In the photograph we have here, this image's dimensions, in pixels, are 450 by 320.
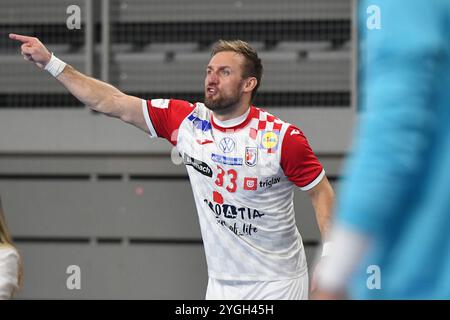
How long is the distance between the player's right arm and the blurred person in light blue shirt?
3.54 metres

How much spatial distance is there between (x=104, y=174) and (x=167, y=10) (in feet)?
4.72

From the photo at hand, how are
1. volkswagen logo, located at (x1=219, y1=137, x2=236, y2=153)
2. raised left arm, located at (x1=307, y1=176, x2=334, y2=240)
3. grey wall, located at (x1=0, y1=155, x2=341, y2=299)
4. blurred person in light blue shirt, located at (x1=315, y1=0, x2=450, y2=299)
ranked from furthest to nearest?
1. grey wall, located at (x1=0, y1=155, x2=341, y2=299)
2. volkswagen logo, located at (x1=219, y1=137, x2=236, y2=153)
3. raised left arm, located at (x1=307, y1=176, x2=334, y2=240)
4. blurred person in light blue shirt, located at (x1=315, y1=0, x2=450, y2=299)

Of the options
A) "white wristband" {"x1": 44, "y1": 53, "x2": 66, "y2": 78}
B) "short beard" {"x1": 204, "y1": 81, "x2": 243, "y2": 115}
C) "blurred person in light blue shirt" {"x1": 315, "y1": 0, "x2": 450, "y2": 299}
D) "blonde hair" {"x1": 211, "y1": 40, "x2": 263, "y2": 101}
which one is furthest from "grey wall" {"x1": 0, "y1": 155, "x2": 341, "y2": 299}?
"blurred person in light blue shirt" {"x1": 315, "y1": 0, "x2": 450, "y2": 299}

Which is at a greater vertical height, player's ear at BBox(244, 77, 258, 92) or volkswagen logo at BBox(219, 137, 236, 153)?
player's ear at BBox(244, 77, 258, 92)

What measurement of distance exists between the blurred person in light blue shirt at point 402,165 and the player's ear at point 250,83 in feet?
11.7

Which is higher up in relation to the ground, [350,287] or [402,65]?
[402,65]

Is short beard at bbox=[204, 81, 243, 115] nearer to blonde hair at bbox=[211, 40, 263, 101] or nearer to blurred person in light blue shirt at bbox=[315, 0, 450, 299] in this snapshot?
blonde hair at bbox=[211, 40, 263, 101]

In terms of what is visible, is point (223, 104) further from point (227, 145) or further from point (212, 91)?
point (227, 145)

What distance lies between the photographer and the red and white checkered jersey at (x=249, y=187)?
4.75 m

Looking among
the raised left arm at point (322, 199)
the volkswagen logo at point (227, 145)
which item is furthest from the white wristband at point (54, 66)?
the raised left arm at point (322, 199)

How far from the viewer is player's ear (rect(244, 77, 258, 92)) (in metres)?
5.01

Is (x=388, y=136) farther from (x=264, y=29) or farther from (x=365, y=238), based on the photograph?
(x=264, y=29)
